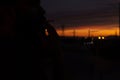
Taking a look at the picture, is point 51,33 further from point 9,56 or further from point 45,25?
point 9,56

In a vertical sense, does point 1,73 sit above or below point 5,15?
below

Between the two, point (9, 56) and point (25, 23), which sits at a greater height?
point (25, 23)

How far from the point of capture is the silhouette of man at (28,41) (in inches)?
→ 96.7

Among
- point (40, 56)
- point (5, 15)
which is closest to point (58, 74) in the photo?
point (40, 56)

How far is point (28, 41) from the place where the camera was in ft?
8.31

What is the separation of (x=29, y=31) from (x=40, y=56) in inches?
7.0

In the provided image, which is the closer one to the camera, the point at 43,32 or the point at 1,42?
the point at 1,42

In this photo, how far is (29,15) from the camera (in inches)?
99.7

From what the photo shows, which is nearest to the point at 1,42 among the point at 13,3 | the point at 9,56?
the point at 9,56

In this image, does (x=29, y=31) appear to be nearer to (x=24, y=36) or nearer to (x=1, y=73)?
(x=24, y=36)

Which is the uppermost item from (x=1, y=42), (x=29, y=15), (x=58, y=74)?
(x=29, y=15)

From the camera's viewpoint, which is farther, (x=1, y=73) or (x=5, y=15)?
(x=5, y=15)

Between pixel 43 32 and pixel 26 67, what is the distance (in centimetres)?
31

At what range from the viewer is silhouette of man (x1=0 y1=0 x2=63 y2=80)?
246 centimetres
